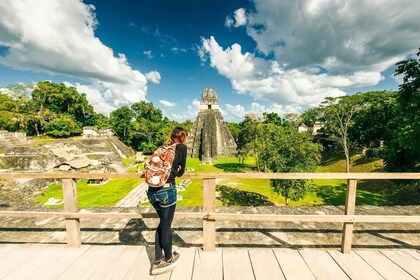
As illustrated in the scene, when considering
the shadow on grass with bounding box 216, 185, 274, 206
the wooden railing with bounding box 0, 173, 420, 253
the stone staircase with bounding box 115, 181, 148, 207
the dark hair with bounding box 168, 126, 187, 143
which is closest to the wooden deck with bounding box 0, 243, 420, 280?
the wooden railing with bounding box 0, 173, 420, 253

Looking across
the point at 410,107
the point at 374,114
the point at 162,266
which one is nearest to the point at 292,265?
the point at 162,266

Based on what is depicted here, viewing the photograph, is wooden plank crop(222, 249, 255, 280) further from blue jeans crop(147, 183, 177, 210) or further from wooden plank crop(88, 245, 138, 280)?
wooden plank crop(88, 245, 138, 280)

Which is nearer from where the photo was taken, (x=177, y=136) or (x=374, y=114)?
(x=177, y=136)

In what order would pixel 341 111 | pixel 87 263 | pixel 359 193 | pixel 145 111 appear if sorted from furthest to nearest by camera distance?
pixel 145 111
pixel 341 111
pixel 359 193
pixel 87 263

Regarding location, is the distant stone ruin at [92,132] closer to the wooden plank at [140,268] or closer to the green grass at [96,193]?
the green grass at [96,193]

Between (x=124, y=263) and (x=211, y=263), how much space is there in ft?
3.79

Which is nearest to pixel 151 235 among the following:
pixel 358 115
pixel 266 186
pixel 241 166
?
pixel 266 186

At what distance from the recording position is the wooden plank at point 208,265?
94.4 inches

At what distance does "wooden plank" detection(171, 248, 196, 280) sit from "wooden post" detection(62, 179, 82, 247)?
1.60 meters

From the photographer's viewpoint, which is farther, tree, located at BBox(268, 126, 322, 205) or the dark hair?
tree, located at BBox(268, 126, 322, 205)

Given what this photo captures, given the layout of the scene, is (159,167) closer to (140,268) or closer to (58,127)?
(140,268)

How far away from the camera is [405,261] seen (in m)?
2.69

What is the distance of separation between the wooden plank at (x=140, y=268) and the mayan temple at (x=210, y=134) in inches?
1218

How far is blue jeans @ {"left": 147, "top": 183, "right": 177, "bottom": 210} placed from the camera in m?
2.42
